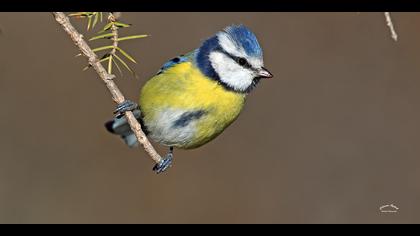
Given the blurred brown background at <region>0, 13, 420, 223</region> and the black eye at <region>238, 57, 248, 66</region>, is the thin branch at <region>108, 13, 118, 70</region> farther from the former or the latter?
the blurred brown background at <region>0, 13, 420, 223</region>

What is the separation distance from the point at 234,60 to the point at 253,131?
7.84ft

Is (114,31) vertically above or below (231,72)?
below

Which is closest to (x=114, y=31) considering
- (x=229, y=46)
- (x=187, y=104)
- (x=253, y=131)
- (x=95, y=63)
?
(x=95, y=63)

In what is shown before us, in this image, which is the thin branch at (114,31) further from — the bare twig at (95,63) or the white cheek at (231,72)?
the white cheek at (231,72)

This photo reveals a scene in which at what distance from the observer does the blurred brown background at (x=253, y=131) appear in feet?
16.8

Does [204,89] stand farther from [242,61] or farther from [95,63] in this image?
[95,63]

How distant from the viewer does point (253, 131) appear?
5586 millimetres

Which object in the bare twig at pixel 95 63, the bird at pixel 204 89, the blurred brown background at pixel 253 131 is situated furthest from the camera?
the blurred brown background at pixel 253 131

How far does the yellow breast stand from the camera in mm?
3188

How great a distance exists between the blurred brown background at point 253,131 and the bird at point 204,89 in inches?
71.8

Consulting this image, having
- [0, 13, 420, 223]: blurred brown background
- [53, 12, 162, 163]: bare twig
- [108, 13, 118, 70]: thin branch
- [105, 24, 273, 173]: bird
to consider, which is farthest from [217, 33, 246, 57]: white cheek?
[0, 13, 420, 223]: blurred brown background

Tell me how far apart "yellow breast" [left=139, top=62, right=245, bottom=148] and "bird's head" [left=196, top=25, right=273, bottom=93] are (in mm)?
50

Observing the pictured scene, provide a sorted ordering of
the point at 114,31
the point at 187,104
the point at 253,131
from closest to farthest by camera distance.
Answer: the point at 114,31, the point at 187,104, the point at 253,131

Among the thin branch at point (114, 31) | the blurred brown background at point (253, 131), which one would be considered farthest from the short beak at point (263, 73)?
the blurred brown background at point (253, 131)
